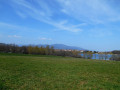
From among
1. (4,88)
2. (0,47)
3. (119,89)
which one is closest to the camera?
(4,88)

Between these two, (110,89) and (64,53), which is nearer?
(110,89)

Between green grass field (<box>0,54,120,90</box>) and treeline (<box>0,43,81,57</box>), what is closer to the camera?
green grass field (<box>0,54,120,90</box>)

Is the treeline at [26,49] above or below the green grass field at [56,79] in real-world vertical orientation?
above

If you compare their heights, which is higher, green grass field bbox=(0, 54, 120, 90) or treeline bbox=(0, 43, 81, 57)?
treeline bbox=(0, 43, 81, 57)

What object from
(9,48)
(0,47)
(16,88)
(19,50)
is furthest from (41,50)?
(16,88)

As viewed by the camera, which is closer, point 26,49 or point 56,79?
point 56,79

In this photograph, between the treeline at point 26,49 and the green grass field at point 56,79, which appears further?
the treeline at point 26,49

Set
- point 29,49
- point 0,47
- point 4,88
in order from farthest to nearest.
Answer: point 29,49 → point 0,47 → point 4,88

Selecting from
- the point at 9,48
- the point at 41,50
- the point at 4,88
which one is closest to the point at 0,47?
the point at 9,48

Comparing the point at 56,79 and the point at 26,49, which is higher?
the point at 26,49

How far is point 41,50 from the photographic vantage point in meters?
63.1

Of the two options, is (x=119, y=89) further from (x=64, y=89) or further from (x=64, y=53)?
(x=64, y=53)

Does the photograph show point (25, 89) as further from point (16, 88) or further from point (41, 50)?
point (41, 50)

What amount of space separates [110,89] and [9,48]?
6162cm
